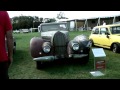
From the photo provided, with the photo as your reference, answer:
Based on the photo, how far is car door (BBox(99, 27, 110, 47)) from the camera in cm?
989

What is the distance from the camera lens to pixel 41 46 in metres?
6.20

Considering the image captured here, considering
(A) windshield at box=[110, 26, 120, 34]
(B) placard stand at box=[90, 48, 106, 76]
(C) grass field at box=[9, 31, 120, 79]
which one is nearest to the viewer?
(C) grass field at box=[9, 31, 120, 79]

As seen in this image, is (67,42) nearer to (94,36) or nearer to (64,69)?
(64,69)

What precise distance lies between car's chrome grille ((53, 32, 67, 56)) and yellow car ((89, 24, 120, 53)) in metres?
3.40

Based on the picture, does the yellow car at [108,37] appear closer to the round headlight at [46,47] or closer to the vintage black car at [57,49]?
the vintage black car at [57,49]

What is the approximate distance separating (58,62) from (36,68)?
97cm

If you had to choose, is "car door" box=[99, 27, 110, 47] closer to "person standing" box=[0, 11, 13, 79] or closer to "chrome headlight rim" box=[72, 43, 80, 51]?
"chrome headlight rim" box=[72, 43, 80, 51]

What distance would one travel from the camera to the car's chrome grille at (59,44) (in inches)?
249

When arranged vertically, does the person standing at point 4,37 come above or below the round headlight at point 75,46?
above

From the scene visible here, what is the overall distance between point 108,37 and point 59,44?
160 inches

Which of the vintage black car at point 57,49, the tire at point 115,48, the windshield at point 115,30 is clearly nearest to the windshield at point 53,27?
the vintage black car at point 57,49

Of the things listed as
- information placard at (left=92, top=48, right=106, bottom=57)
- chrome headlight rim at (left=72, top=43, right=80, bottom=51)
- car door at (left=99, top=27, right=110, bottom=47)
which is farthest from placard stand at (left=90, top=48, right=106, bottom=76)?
car door at (left=99, top=27, right=110, bottom=47)
